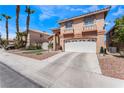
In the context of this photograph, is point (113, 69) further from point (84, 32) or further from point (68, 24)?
point (68, 24)

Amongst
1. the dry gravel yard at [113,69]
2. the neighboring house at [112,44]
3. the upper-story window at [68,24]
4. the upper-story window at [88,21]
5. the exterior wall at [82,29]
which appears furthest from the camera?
the upper-story window at [68,24]

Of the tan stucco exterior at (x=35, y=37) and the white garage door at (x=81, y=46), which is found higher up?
the tan stucco exterior at (x=35, y=37)

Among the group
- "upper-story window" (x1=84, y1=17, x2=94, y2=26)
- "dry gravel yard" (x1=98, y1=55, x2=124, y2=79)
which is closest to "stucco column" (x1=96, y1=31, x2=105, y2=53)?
"upper-story window" (x1=84, y1=17, x2=94, y2=26)

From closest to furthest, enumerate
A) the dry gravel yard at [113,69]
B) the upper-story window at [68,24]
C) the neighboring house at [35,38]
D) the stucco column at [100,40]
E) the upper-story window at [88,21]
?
the dry gravel yard at [113,69]
the stucco column at [100,40]
the upper-story window at [88,21]
the upper-story window at [68,24]
the neighboring house at [35,38]

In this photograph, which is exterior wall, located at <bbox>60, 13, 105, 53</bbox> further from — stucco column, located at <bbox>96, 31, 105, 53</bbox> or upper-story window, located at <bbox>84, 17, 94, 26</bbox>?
upper-story window, located at <bbox>84, 17, 94, 26</bbox>

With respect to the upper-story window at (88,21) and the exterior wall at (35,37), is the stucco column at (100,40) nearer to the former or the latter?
the upper-story window at (88,21)

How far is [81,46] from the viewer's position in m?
16.7

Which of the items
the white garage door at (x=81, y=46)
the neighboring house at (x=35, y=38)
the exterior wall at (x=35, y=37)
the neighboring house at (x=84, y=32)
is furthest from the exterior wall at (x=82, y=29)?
the exterior wall at (x=35, y=37)

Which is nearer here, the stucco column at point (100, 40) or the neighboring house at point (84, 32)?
the stucco column at point (100, 40)

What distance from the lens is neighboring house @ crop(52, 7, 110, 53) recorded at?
15.2m

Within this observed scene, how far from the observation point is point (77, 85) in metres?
4.67

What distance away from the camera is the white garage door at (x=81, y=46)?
15.7 meters

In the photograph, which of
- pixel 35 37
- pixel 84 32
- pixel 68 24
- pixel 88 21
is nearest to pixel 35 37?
pixel 35 37
